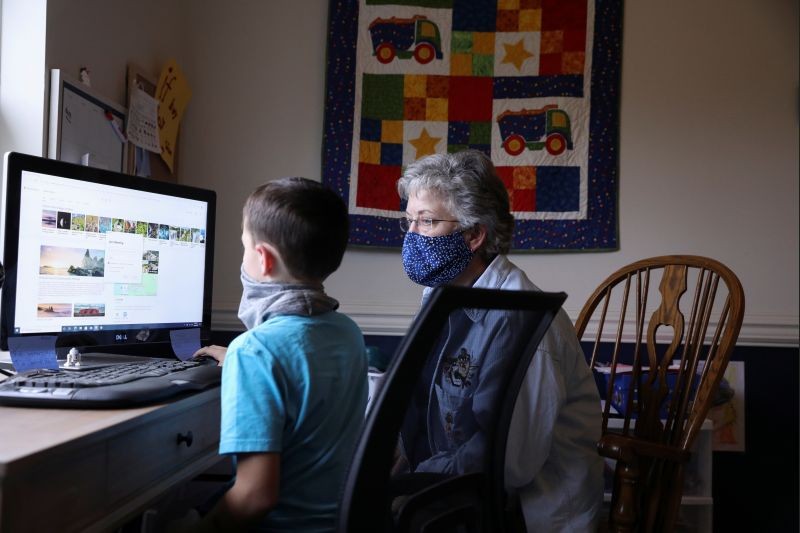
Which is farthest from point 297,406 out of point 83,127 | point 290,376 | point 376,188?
point 376,188

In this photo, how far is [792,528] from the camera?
254 centimetres

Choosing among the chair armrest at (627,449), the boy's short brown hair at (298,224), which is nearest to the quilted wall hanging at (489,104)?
the chair armrest at (627,449)

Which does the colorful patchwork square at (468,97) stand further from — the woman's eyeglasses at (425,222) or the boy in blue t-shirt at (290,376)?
the boy in blue t-shirt at (290,376)

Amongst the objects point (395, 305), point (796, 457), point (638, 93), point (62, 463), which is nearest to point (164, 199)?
point (62, 463)

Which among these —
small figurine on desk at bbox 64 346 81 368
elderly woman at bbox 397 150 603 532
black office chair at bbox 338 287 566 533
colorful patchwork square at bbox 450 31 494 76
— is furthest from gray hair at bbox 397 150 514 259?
colorful patchwork square at bbox 450 31 494 76

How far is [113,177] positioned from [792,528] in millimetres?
2364

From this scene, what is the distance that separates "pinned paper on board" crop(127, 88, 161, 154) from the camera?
213cm

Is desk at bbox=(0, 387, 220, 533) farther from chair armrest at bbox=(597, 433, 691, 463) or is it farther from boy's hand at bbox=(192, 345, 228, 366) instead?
chair armrest at bbox=(597, 433, 691, 463)

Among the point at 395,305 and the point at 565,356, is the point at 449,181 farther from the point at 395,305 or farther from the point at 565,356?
the point at 395,305

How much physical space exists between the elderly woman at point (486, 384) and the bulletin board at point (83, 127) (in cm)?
78

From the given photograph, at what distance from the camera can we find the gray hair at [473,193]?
1.62 meters

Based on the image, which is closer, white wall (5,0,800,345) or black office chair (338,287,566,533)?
black office chair (338,287,566,533)

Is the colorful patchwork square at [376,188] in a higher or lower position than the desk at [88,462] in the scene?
higher

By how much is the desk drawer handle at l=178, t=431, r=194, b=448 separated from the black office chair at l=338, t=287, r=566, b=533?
0.46m
